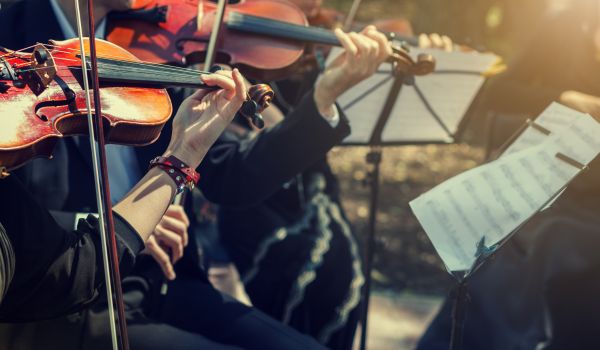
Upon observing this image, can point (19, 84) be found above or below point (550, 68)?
below

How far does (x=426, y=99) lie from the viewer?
2.29 m

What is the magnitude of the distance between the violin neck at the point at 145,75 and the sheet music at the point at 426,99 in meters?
0.69

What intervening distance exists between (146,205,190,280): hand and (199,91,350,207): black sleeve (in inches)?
10.0

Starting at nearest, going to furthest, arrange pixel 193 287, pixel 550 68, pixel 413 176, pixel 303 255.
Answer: pixel 193 287
pixel 303 255
pixel 550 68
pixel 413 176

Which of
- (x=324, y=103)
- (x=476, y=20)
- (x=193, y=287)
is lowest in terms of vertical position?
(x=193, y=287)

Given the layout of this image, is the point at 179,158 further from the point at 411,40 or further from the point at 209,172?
the point at 411,40

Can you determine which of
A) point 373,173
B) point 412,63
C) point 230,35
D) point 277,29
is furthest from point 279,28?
point 373,173

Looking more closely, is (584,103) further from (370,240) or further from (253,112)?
(253,112)

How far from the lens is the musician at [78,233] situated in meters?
1.25

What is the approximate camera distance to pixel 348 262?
98.9 inches

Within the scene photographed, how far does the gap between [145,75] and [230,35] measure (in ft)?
2.37

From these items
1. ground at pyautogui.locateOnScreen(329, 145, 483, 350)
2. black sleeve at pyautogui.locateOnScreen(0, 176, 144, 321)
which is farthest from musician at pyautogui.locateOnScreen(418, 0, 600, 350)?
black sleeve at pyautogui.locateOnScreen(0, 176, 144, 321)

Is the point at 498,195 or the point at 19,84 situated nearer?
the point at 19,84

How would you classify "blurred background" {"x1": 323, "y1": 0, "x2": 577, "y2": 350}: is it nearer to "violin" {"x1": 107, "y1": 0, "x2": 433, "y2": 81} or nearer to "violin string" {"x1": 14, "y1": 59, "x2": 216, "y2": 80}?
"violin" {"x1": 107, "y1": 0, "x2": 433, "y2": 81}
